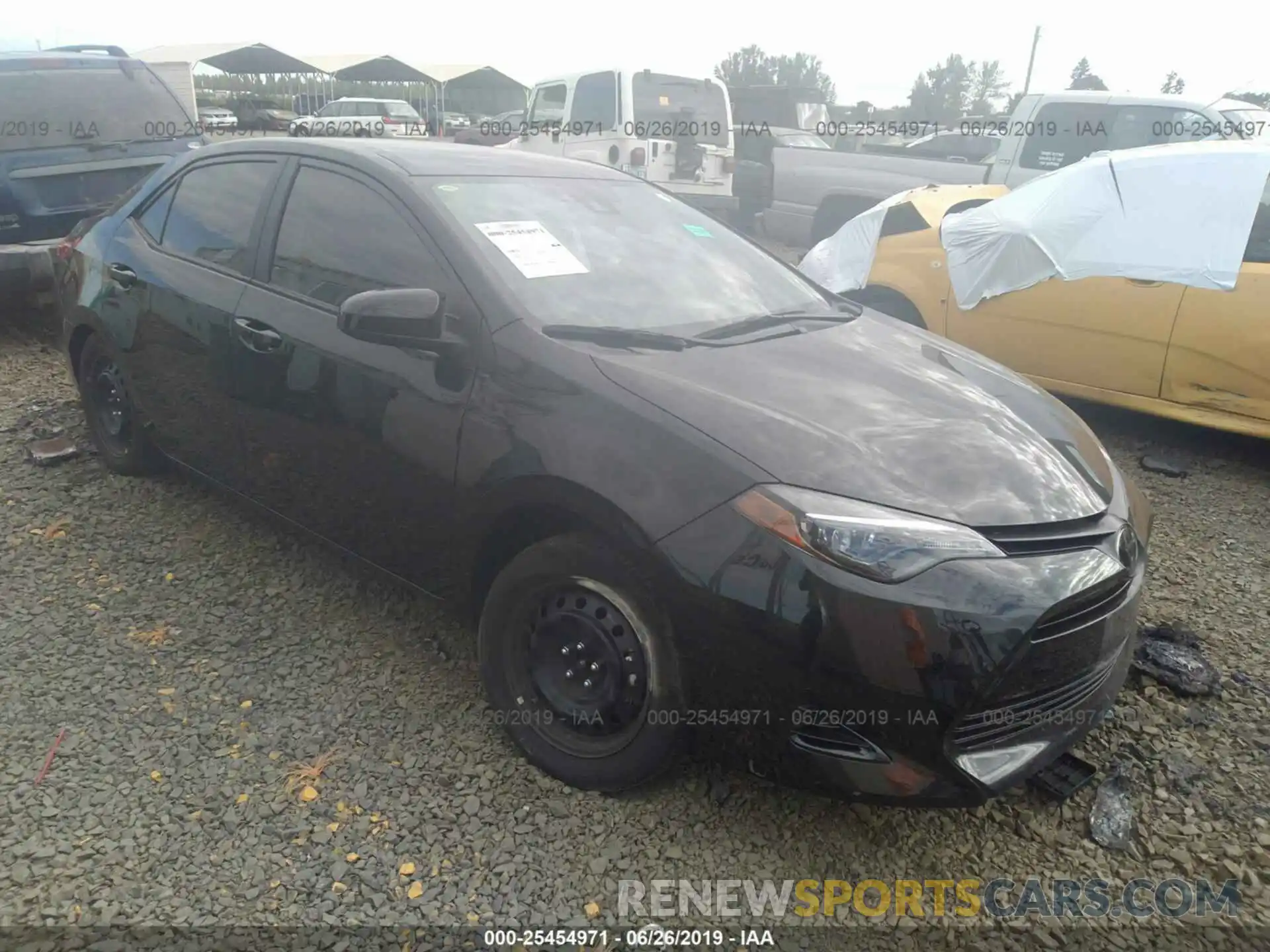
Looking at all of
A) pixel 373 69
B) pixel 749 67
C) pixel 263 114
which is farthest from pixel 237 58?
pixel 749 67

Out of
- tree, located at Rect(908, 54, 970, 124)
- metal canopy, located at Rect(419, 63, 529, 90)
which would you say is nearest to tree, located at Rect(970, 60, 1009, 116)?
tree, located at Rect(908, 54, 970, 124)

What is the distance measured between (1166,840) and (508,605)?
1.87m

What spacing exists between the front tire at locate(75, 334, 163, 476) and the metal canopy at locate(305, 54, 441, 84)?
96.5ft

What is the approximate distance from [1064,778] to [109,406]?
4156mm

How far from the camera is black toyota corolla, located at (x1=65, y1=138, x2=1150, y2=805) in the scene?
6.61ft

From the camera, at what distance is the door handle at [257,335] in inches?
119

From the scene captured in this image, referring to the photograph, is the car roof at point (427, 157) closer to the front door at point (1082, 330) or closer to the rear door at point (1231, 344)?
the front door at point (1082, 330)

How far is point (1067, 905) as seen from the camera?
222 centimetres

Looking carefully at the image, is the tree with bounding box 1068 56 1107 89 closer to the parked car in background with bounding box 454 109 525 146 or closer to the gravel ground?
the parked car in background with bounding box 454 109 525 146

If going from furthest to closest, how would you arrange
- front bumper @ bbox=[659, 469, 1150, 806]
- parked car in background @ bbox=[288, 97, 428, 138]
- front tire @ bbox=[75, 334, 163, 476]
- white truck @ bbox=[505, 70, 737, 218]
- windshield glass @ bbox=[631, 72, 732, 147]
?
parked car in background @ bbox=[288, 97, 428, 138] < windshield glass @ bbox=[631, 72, 732, 147] < white truck @ bbox=[505, 70, 737, 218] < front tire @ bbox=[75, 334, 163, 476] < front bumper @ bbox=[659, 469, 1150, 806]

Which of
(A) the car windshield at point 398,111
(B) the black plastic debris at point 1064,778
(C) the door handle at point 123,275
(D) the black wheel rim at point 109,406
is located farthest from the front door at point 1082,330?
(A) the car windshield at point 398,111

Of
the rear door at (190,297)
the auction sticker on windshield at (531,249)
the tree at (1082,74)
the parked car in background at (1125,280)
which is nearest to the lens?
the auction sticker on windshield at (531,249)

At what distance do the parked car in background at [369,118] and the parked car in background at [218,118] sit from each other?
5.67ft

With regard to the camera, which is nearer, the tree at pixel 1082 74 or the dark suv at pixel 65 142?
the dark suv at pixel 65 142
